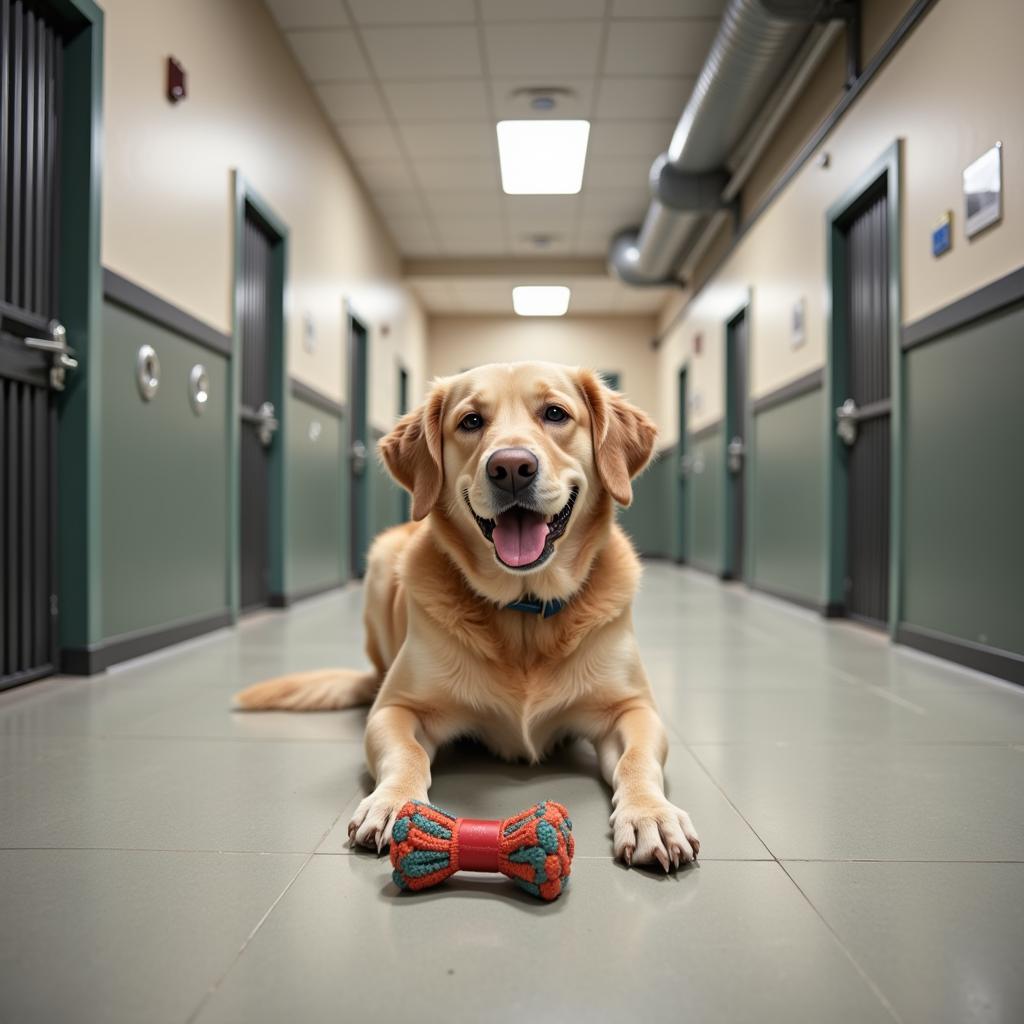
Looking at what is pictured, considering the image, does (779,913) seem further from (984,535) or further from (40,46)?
(40,46)

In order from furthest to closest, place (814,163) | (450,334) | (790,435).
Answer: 1. (450,334)
2. (790,435)
3. (814,163)

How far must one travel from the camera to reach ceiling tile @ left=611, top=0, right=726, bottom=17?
4.36 metres

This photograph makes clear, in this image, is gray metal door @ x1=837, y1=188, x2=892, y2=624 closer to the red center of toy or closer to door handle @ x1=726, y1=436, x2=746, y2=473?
door handle @ x1=726, y1=436, x2=746, y2=473

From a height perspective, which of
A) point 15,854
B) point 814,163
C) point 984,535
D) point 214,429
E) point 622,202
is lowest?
point 15,854

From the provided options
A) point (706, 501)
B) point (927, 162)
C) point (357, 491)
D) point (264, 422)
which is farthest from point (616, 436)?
point (706, 501)

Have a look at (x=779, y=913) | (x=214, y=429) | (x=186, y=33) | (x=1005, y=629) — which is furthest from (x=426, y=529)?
(x=186, y=33)

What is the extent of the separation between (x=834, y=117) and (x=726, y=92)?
0.74 m

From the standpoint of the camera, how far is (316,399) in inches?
218

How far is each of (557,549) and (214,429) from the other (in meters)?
2.66

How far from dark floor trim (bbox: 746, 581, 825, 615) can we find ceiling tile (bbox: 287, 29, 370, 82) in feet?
14.0

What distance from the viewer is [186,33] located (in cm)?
339

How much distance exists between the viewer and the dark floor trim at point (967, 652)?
2.51 m

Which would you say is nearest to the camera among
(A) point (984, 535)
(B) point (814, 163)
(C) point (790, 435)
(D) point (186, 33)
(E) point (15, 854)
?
(E) point (15, 854)

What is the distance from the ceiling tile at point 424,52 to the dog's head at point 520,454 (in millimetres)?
3858
